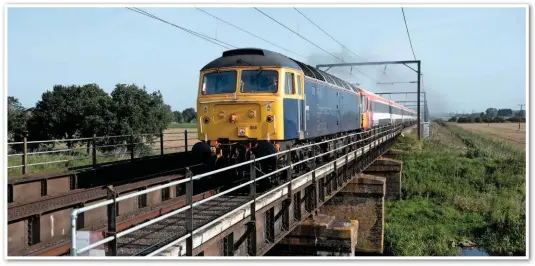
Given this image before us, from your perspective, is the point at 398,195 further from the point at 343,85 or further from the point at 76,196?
the point at 76,196

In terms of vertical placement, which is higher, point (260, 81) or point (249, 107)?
point (260, 81)

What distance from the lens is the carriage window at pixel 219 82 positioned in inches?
507

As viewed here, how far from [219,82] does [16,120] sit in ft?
65.8

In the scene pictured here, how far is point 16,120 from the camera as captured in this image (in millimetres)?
28406

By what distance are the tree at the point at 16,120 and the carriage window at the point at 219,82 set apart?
17130 millimetres

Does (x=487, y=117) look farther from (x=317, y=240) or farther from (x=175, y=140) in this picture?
(x=317, y=240)

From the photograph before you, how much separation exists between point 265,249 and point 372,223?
48.4 ft

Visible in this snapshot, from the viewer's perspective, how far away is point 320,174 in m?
13.7

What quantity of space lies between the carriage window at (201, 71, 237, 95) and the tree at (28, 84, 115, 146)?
834 inches

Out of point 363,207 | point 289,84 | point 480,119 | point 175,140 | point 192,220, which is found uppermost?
point 480,119

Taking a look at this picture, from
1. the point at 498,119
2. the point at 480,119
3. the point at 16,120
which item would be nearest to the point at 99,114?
the point at 16,120

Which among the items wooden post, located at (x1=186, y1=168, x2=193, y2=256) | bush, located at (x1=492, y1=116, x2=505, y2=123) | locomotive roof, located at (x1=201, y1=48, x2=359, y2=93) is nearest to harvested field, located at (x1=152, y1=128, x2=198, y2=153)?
locomotive roof, located at (x1=201, y1=48, x2=359, y2=93)

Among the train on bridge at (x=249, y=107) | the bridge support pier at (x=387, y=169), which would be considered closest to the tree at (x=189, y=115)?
the bridge support pier at (x=387, y=169)

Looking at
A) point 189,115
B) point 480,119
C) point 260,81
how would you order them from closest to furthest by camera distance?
point 260,81 → point 189,115 → point 480,119
